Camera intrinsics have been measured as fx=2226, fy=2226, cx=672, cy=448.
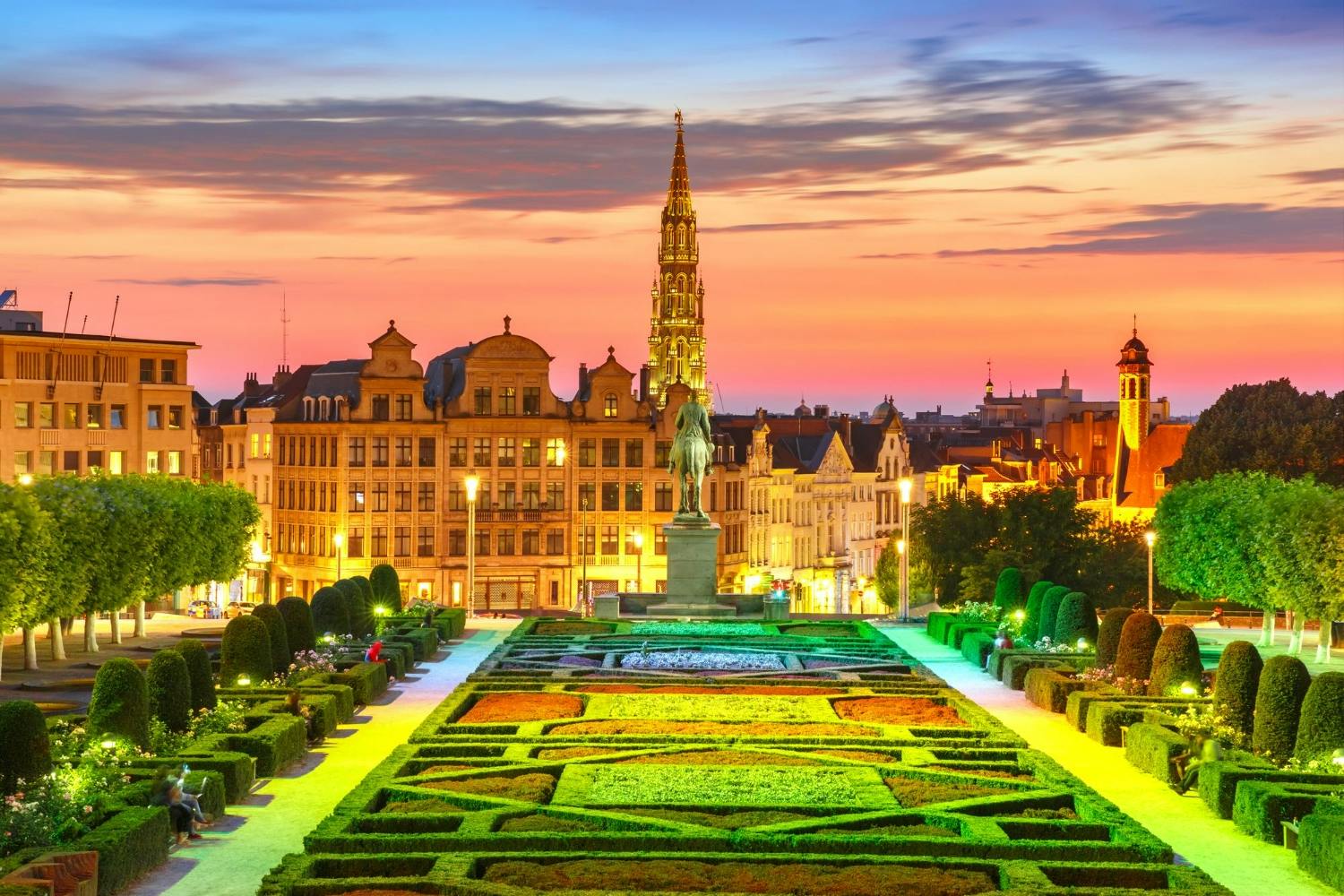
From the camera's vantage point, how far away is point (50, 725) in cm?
3653

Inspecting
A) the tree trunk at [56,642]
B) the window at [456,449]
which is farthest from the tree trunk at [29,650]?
the window at [456,449]

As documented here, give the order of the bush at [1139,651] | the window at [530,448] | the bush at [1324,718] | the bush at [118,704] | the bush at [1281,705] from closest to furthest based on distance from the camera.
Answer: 1. the bush at [118,704]
2. the bush at [1324,718]
3. the bush at [1281,705]
4. the bush at [1139,651]
5. the window at [530,448]

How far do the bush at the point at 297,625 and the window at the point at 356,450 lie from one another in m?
61.5

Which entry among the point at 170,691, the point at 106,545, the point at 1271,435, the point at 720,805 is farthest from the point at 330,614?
the point at 1271,435

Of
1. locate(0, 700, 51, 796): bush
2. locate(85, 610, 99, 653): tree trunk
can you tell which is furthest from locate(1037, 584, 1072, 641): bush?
locate(0, 700, 51, 796): bush

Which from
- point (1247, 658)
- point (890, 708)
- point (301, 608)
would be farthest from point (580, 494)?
point (1247, 658)

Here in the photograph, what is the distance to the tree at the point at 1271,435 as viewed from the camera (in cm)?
10575

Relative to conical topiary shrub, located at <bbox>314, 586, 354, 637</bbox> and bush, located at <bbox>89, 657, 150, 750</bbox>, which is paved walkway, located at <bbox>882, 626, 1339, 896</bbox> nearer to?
bush, located at <bbox>89, 657, 150, 750</bbox>

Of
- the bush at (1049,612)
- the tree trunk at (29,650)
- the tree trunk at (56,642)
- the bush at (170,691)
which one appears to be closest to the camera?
the bush at (170,691)

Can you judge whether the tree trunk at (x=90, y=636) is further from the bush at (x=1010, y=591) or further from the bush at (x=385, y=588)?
the bush at (x=1010, y=591)

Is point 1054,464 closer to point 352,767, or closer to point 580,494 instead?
point 580,494

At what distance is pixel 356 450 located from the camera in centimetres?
11438

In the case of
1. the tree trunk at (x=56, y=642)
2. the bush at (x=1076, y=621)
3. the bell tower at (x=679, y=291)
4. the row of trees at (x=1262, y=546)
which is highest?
the bell tower at (x=679, y=291)

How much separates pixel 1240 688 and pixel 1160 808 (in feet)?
17.8
